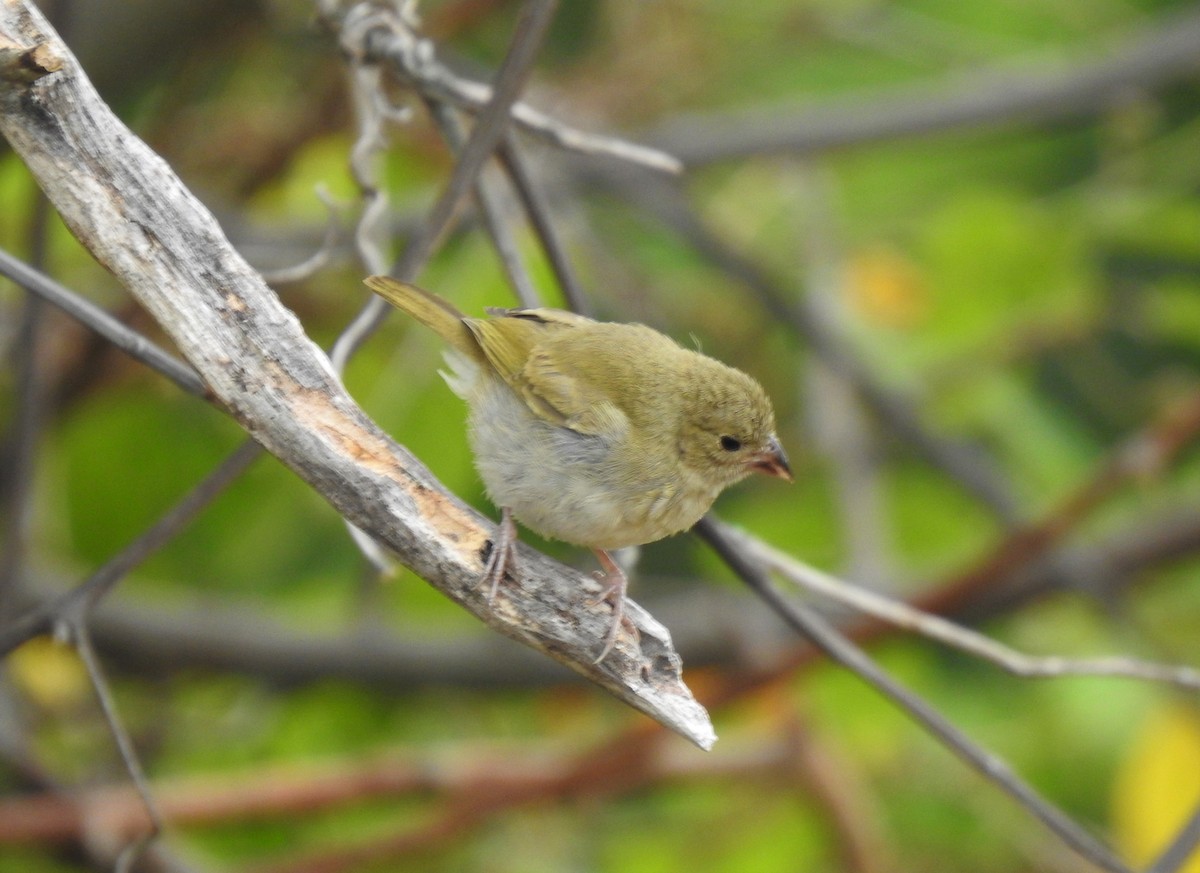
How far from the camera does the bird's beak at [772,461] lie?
2.90 m

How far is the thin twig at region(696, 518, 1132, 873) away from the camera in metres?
2.22

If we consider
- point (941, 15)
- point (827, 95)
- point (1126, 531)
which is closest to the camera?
point (1126, 531)

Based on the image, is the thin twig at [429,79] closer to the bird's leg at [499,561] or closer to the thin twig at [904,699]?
the thin twig at [904,699]

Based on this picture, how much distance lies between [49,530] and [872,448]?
255 cm

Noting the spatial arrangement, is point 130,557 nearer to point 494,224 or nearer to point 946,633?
point 494,224

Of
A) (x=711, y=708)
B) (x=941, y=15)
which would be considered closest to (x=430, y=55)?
(x=711, y=708)

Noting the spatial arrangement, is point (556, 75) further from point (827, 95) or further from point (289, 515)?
point (289, 515)

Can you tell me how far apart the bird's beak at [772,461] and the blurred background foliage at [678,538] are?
1.91ft

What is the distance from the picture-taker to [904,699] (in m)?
2.24

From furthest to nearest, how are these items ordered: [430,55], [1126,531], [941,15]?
[941,15], [1126,531], [430,55]

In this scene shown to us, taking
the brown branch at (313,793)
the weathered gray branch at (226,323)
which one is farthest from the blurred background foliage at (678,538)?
the weathered gray branch at (226,323)

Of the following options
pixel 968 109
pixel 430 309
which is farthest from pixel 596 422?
pixel 968 109

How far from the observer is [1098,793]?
4254mm

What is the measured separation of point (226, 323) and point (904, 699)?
122 cm
